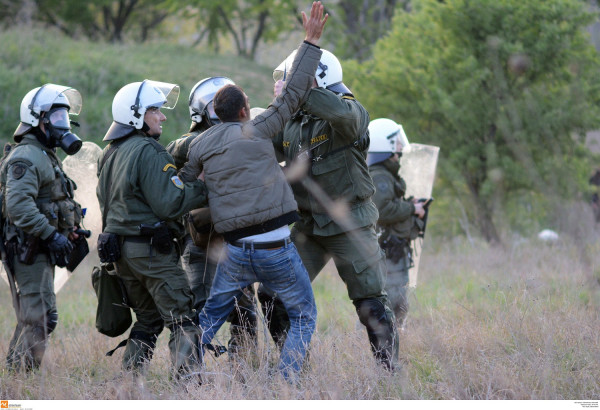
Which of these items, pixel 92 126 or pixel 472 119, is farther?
pixel 92 126

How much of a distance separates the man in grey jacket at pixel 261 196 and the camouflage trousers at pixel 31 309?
1.40 metres

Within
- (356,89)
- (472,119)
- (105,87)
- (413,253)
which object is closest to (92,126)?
(105,87)

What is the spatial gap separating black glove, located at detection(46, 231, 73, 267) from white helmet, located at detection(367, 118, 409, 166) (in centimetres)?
243

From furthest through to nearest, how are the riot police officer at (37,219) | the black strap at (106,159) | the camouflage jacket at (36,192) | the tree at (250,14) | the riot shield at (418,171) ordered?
1. the tree at (250,14)
2. the riot shield at (418,171)
3. the riot police officer at (37,219)
4. the camouflage jacket at (36,192)
5. the black strap at (106,159)

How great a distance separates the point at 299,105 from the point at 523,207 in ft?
29.1

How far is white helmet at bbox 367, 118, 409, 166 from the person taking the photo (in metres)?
5.93

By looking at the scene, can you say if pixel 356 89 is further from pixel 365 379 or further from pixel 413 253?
pixel 365 379

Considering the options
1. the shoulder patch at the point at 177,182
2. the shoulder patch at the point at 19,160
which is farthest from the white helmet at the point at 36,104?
the shoulder patch at the point at 177,182

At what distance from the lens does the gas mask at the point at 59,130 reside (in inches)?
199

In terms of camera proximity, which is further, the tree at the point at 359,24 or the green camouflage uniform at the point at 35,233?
the tree at the point at 359,24

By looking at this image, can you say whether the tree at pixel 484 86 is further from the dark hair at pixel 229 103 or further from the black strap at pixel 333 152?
the dark hair at pixel 229 103

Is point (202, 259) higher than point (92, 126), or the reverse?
point (202, 259)

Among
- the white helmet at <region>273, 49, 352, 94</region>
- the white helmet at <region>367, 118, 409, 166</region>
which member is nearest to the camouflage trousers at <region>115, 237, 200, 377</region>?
the white helmet at <region>273, 49, 352, 94</region>

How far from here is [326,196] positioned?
15.2ft
